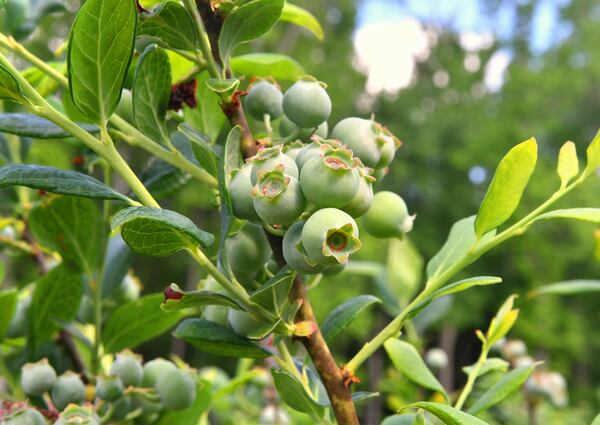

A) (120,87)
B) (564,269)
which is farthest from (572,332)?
(120,87)

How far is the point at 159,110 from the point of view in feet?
1.74

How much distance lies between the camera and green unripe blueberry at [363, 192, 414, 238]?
21.4 inches

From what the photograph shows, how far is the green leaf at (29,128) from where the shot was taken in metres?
0.54

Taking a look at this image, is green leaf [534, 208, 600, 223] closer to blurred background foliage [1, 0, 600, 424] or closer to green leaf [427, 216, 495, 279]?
green leaf [427, 216, 495, 279]

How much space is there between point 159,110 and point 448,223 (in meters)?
14.8

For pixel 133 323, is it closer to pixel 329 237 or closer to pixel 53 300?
pixel 53 300

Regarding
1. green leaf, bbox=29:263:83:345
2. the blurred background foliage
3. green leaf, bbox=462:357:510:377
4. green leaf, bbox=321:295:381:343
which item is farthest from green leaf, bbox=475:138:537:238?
the blurred background foliage

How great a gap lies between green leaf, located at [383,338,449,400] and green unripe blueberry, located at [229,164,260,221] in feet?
0.73

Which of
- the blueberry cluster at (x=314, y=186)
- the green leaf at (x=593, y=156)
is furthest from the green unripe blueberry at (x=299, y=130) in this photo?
the green leaf at (x=593, y=156)

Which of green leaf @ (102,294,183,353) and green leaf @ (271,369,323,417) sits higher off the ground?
green leaf @ (271,369,323,417)

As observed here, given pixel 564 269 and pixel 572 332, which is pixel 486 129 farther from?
pixel 572 332

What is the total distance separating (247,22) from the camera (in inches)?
20.0

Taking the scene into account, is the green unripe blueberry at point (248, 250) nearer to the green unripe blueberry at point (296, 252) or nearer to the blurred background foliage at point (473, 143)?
the green unripe blueberry at point (296, 252)

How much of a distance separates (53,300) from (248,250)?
0.33 metres
